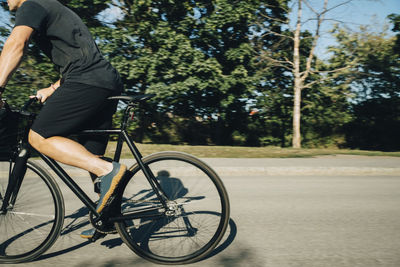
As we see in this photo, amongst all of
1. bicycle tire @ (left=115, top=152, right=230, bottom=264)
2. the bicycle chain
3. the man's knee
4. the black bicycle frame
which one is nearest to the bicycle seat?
the black bicycle frame

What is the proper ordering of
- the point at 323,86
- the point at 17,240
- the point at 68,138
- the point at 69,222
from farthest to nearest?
the point at 323,86 → the point at 69,222 → the point at 17,240 → the point at 68,138

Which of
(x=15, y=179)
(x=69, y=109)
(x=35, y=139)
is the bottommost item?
(x=15, y=179)

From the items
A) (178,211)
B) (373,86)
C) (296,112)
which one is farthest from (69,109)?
(373,86)

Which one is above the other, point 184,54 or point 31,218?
point 184,54

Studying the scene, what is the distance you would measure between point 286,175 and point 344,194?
6.17 feet

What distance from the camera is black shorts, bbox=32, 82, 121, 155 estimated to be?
2199mm

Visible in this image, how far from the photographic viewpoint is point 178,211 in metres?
2.49

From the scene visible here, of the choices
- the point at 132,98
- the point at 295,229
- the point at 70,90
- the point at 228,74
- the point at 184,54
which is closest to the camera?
the point at 70,90

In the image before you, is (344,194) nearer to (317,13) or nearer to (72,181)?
(72,181)

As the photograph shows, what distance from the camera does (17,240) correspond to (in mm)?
2473

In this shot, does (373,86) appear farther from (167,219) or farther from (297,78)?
(167,219)

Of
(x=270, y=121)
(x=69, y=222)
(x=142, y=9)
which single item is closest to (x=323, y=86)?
(x=270, y=121)

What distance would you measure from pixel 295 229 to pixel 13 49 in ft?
9.50

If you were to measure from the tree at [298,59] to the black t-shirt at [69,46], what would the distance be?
13.8 m
